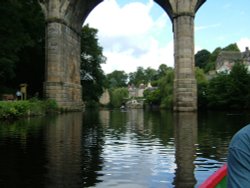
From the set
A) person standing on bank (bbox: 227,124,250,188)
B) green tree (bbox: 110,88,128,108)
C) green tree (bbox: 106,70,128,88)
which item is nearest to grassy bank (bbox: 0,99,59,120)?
person standing on bank (bbox: 227,124,250,188)

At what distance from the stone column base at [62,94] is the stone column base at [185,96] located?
964 cm

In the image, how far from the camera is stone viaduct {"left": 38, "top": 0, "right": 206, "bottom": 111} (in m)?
32.8

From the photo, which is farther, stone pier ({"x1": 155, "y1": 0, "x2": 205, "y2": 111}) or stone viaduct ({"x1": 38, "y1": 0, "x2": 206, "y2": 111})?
stone viaduct ({"x1": 38, "y1": 0, "x2": 206, "y2": 111})

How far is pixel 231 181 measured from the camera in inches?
75.4

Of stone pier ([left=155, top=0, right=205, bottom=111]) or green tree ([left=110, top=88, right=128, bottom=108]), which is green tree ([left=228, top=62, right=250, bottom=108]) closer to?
stone pier ([left=155, top=0, right=205, bottom=111])

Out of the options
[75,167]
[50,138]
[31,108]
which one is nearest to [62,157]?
[75,167]

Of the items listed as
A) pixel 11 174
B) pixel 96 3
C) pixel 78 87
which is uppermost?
pixel 96 3

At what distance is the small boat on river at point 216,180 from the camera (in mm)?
2281

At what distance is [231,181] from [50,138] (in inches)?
442

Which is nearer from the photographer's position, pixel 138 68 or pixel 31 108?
pixel 31 108

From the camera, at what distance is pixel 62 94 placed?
34875 mm

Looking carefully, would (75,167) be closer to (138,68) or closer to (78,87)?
(78,87)

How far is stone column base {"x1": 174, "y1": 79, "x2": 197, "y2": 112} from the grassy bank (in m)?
9.90

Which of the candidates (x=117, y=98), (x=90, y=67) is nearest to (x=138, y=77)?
(x=117, y=98)
